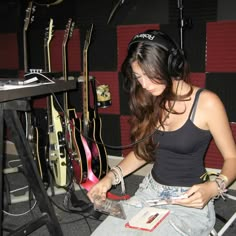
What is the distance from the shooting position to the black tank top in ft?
3.66

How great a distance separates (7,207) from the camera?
2.20 meters

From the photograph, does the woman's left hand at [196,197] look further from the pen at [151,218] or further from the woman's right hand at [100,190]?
the woman's right hand at [100,190]

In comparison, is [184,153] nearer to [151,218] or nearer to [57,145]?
[151,218]

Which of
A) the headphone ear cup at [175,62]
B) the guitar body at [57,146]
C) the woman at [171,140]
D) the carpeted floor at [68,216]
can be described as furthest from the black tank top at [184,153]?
the guitar body at [57,146]

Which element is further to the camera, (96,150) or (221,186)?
(96,150)

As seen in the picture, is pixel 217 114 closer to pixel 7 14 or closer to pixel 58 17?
pixel 58 17

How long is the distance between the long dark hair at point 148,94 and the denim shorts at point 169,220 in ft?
0.52

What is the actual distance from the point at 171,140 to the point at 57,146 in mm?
1174

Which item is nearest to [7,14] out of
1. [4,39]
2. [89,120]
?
[4,39]

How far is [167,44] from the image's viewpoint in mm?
1062

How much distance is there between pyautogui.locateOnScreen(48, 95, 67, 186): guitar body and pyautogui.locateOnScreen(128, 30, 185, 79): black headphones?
122 cm

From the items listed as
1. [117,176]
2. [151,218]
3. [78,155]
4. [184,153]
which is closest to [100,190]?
[117,176]

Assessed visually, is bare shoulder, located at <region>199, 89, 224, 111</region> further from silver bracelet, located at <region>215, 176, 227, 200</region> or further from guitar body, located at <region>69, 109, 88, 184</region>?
guitar body, located at <region>69, 109, 88, 184</region>

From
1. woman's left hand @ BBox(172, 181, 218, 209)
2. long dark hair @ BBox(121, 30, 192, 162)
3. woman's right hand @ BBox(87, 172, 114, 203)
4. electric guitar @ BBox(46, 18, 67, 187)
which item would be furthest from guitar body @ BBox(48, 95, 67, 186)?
woman's left hand @ BBox(172, 181, 218, 209)
